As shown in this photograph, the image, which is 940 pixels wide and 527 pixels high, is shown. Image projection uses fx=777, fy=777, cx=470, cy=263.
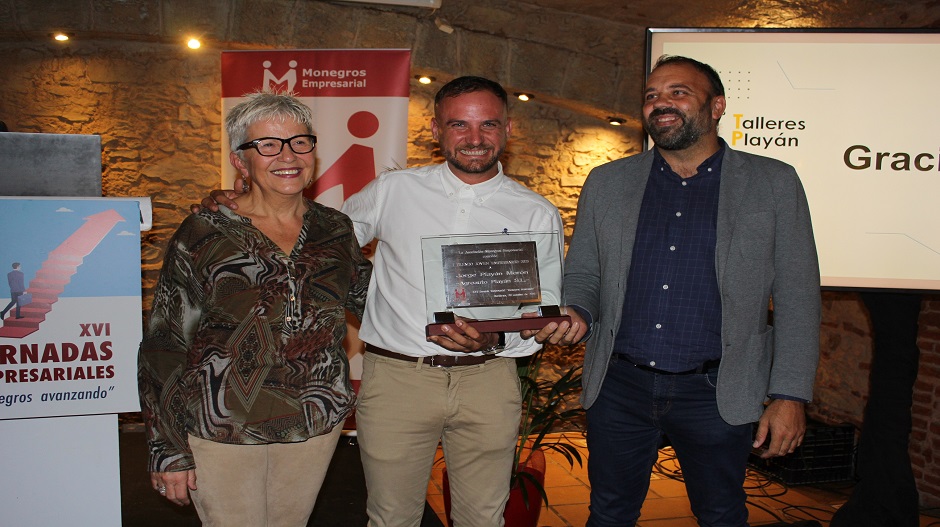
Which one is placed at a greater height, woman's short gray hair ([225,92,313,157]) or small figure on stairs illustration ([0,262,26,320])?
woman's short gray hair ([225,92,313,157])

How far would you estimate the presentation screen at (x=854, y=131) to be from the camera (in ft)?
10.8

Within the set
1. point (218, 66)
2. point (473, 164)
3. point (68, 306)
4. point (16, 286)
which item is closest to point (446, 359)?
point (473, 164)

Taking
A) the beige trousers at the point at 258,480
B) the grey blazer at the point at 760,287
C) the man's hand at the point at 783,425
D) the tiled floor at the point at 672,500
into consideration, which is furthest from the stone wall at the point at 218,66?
the beige trousers at the point at 258,480

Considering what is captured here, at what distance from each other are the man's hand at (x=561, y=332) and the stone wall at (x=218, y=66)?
11.2ft

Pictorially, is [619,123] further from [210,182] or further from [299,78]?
[210,182]

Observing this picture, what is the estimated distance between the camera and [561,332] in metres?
2.30

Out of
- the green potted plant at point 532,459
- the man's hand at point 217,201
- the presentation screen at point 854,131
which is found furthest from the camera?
the green potted plant at point 532,459

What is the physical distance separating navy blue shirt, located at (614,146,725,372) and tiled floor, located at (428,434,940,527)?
6.65 ft

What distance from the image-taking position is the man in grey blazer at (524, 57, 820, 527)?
2.32 meters

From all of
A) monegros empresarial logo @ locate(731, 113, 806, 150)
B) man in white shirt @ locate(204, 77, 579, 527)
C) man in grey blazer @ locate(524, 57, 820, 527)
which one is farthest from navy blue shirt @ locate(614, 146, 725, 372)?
monegros empresarial logo @ locate(731, 113, 806, 150)

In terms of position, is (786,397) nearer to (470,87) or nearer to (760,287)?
(760,287)

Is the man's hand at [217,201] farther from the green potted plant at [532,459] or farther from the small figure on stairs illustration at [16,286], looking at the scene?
the green potted plant at [532,459]

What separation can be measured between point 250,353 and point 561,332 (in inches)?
35.2

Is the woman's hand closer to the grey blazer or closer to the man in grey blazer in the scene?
the man in grey blazer
